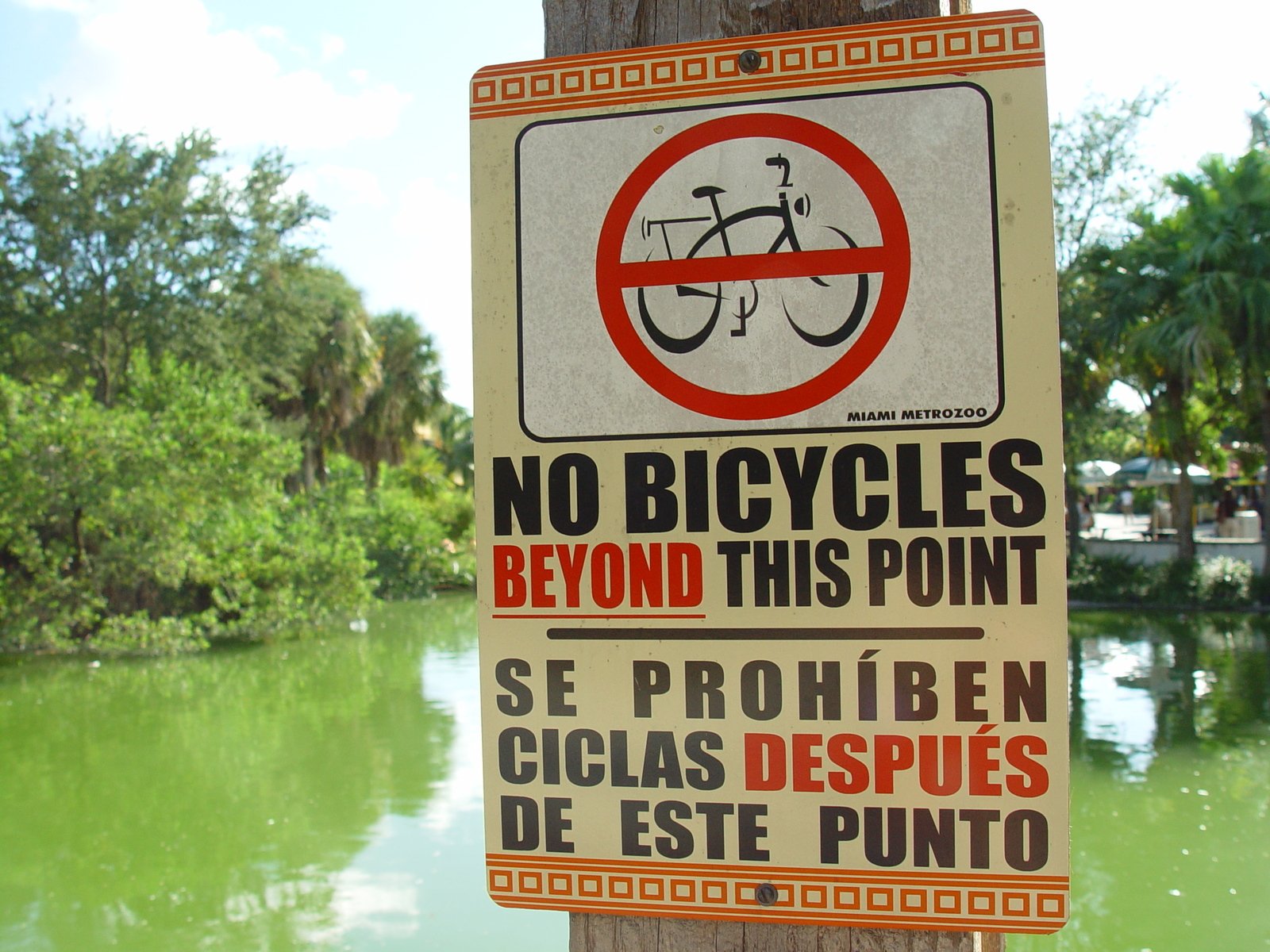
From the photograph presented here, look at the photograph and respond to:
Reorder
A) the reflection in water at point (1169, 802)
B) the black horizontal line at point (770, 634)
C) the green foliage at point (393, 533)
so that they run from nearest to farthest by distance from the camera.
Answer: the black horizontal line at point (770, 634)
the reflection in water at point (1169, 802)
the green foliage at point (393, 533)

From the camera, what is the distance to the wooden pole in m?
1.46

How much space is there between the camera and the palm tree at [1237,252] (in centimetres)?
1662

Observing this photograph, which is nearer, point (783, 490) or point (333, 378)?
point (783, 490)

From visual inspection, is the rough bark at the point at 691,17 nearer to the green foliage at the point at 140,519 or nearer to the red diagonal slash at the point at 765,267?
the red diagonal slash at the point at 765,267

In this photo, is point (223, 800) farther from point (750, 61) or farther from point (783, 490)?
point (750, 61)

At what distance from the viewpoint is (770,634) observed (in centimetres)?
146

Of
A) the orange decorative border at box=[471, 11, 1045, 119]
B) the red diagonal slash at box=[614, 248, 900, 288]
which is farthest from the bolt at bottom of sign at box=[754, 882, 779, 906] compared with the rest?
the orange decorative border at box=[471, 11, 1045, 119]

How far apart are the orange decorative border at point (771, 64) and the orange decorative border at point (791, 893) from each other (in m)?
1.05

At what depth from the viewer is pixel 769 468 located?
146cm

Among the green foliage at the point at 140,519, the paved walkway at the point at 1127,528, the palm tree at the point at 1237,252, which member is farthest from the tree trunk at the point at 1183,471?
the green foliage at the point at 140,519

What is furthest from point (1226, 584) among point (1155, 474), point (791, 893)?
point (791, 893)

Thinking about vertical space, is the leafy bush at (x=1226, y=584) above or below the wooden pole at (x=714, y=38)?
below

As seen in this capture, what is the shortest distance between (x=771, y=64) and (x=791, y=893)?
43.8 inches

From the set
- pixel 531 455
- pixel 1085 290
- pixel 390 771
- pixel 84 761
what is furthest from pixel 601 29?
pixel 1085 290
